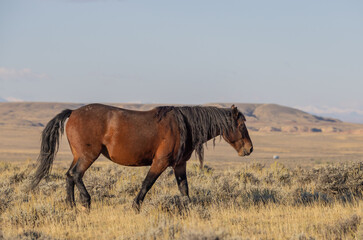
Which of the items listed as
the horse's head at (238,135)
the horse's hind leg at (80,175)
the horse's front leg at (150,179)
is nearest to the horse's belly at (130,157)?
the horse's front leg at (150,179)

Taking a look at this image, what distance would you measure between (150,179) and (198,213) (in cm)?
110

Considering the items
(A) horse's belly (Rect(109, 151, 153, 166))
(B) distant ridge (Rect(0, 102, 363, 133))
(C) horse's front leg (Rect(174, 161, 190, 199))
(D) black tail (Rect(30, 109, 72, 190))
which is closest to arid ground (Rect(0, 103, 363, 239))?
(C) horse's front leg (Rect(174, 161, 190, 199))

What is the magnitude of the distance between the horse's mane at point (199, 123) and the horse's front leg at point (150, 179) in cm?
35

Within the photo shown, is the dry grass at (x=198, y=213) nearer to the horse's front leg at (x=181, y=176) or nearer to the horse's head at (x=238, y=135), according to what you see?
the horse's front leg at (x=181, y=176)

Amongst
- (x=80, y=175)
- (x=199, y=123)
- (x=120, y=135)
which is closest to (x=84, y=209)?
(x=80, y=175)

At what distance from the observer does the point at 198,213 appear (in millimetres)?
7895

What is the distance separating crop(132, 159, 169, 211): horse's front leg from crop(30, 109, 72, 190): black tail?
6.59 ft

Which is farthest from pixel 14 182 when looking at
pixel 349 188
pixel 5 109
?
pixel 5 109

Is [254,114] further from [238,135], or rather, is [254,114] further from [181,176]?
[181,176]

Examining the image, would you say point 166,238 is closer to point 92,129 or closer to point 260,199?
point 92,129

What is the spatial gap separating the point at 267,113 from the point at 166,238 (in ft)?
430

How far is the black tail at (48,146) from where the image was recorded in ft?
30.3

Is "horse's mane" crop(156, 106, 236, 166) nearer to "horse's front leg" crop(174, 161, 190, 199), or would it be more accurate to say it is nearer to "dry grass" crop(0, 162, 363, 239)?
"horse's front leg" crop(174, 161, 190, 199)

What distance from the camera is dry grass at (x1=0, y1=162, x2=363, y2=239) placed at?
675cm
